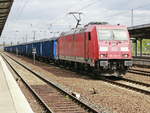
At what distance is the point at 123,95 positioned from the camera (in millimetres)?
12500

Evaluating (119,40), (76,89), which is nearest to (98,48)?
(119,40)

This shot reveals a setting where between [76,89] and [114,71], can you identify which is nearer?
[76,89]

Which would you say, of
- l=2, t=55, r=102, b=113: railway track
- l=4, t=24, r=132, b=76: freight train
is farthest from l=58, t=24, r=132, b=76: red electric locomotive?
l=2, t=55, r=102, b=113: railway track

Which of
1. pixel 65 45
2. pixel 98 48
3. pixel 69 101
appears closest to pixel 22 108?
pixel 69 101

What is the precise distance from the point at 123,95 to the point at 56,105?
2.97 metres

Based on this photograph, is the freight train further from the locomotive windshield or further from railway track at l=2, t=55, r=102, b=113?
railway track at l=2, t=55, r=102, b=113

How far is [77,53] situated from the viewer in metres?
21.6

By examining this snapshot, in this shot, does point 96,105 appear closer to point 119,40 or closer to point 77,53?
point 119,40

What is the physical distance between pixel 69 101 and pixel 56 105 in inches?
29.8

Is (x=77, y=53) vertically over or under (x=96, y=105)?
over

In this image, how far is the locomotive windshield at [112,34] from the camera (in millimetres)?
18188

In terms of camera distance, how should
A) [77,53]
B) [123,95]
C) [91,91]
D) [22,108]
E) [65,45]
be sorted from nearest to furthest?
1. [22,108]
2. [123,95]
3. [91,91]
4. [77,53]
5. [65,45]

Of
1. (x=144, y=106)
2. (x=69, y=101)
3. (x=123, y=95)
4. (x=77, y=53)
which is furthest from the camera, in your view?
(x=77, y=53)

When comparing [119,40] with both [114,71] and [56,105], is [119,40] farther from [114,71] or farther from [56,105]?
[56,105]
